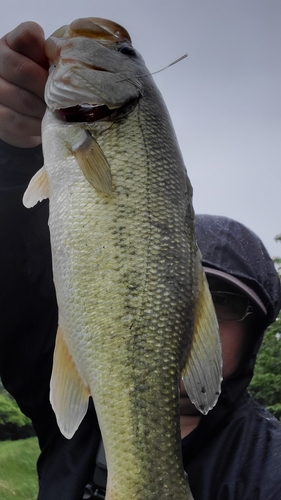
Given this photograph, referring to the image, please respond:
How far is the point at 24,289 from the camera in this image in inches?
88.8

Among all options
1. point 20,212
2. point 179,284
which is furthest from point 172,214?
point 20,212

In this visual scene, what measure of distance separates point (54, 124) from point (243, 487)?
185 centimetres

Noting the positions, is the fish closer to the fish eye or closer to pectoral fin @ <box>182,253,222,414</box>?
pectoral fin @ <box>182,253,222,414</box>

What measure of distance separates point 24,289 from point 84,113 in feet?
3.52

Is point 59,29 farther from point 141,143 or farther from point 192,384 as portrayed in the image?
point 192,384

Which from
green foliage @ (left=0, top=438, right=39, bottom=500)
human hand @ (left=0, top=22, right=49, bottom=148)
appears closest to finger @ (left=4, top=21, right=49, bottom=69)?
human hand @ (left=0, top=22, right=49, bottom=148)

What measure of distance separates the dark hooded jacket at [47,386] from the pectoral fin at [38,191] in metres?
0.58

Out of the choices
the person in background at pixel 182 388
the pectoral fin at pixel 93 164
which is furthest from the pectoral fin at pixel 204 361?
the person in background at pixel 182 388

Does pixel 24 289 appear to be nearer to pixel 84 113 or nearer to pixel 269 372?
pixel 84 113

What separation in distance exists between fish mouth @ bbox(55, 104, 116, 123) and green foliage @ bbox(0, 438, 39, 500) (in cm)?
604

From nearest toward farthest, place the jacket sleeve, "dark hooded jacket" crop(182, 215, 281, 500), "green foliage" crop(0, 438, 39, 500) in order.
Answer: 1. the jacket sleeve
2. "dark hooded jacket" crop(182, 215, 281, 500)
3. "green foliage" crop(0, 438, 39, 500)

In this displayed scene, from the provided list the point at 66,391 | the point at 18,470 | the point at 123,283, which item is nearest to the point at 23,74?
the point at 123,283

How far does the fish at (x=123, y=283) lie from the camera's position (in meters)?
1.26

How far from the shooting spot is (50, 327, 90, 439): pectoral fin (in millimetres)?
1277
